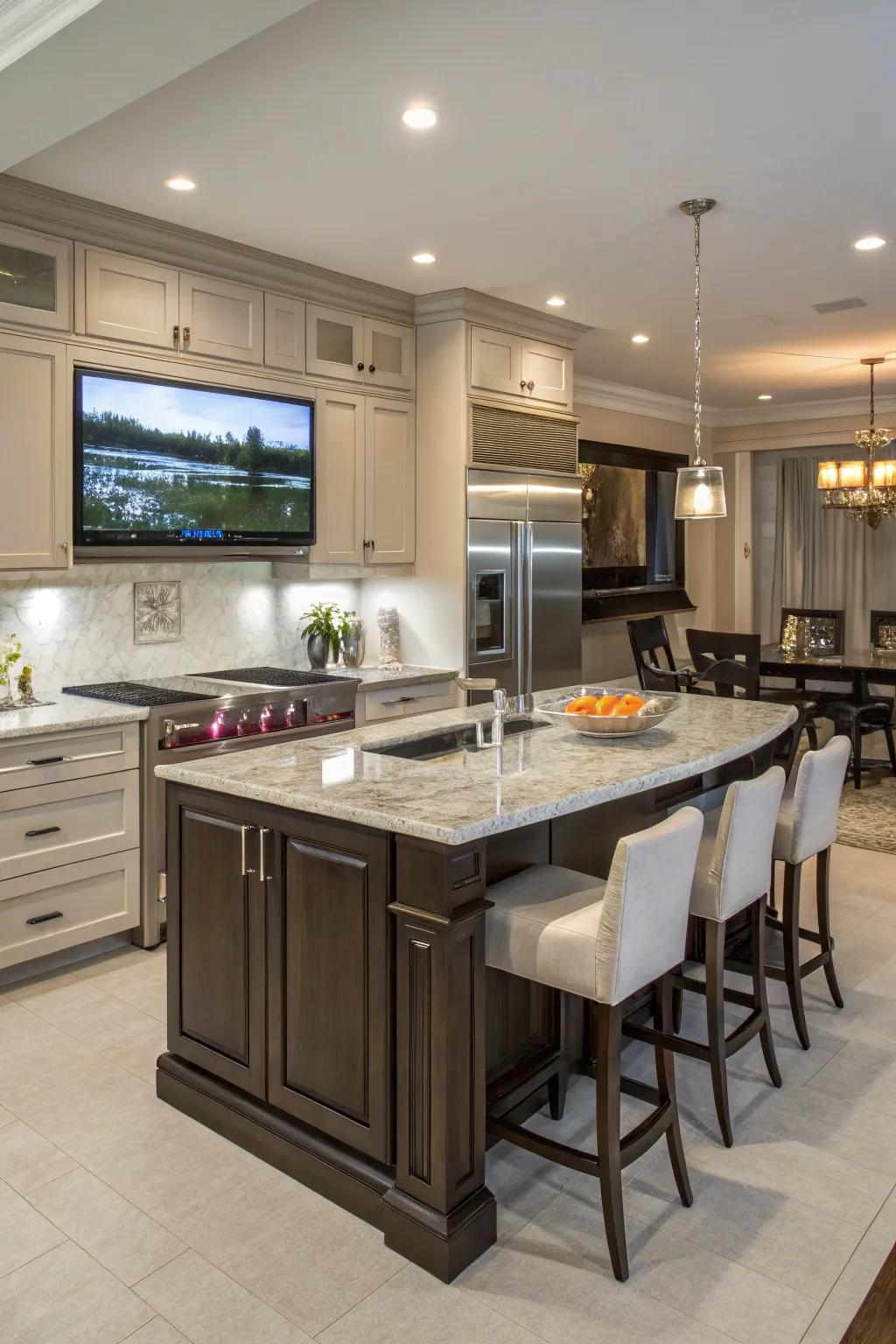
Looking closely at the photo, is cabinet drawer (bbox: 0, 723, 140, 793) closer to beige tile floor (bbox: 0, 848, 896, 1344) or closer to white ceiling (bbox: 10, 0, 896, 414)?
beige tile floor (bbox: 0, 848, 896, 1344)

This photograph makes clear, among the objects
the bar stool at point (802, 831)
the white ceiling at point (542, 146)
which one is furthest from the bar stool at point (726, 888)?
the white ceiling at point (542, 146)

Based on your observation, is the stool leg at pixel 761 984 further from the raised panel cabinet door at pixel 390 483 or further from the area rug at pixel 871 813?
the raised panel cabinet door at pixel 390 483

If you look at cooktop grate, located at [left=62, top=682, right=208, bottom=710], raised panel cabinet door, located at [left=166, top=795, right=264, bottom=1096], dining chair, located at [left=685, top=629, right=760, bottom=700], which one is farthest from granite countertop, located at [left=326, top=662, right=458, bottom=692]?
raised panel cabinet door, located at [left=166, top=795, right=264, bottom=1096]

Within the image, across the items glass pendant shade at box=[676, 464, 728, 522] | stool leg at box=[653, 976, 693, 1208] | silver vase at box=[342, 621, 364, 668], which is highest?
glass pendant shade at box=[676, 464, 728, 522]

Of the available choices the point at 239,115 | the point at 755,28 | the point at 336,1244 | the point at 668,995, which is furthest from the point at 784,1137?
the point at 239,115

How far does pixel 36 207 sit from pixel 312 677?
2.20 m

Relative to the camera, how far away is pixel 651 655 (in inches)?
284

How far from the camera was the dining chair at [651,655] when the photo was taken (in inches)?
262

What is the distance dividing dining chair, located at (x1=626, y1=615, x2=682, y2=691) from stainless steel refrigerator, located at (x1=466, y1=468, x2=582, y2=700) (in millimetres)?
753

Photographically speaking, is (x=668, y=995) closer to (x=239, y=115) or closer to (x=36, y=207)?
(x=239, y=115)

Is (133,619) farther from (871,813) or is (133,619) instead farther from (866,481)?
(866,481)

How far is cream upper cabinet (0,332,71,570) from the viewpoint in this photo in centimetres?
365

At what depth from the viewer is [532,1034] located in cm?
267

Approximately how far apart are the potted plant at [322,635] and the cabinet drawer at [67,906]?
1.66 metres
